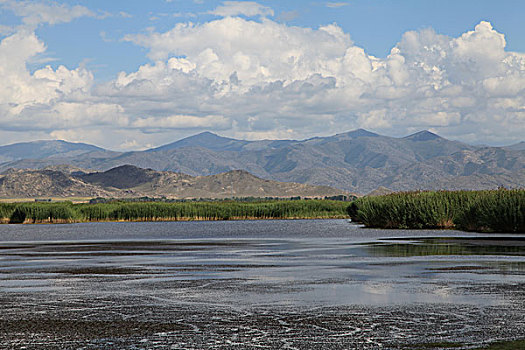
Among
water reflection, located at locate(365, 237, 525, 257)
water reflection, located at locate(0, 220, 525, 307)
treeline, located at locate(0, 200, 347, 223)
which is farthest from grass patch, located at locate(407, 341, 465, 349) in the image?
treeline, located at locate(0, 200, 347, 223)

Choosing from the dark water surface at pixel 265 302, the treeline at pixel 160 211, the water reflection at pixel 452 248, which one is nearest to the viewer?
the dark water surface at pixel 265 302

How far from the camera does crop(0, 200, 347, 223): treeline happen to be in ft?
251

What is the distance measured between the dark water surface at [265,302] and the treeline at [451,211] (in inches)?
699

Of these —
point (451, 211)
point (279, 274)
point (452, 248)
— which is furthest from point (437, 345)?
point (451, 211)

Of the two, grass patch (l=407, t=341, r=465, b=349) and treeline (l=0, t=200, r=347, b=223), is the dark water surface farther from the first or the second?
treeline (l=0, t=200, r=347, b=223)

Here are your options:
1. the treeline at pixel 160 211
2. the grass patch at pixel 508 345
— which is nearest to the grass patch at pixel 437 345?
the grass patch at pixel 508 345

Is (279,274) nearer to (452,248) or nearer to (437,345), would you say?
(437,345)

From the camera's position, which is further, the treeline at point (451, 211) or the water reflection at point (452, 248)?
the treeline at point (451, 211)

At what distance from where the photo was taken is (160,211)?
81.6 m

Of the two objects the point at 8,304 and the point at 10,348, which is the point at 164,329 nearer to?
the point at 10,348

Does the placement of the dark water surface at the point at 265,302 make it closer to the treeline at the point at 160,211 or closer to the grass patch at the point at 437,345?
the grass patch at the point at 437,345

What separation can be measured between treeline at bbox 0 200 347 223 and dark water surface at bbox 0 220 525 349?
52312mm

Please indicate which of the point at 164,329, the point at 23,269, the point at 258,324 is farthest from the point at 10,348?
the point at 23,269

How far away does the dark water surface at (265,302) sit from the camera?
11.5 metres
